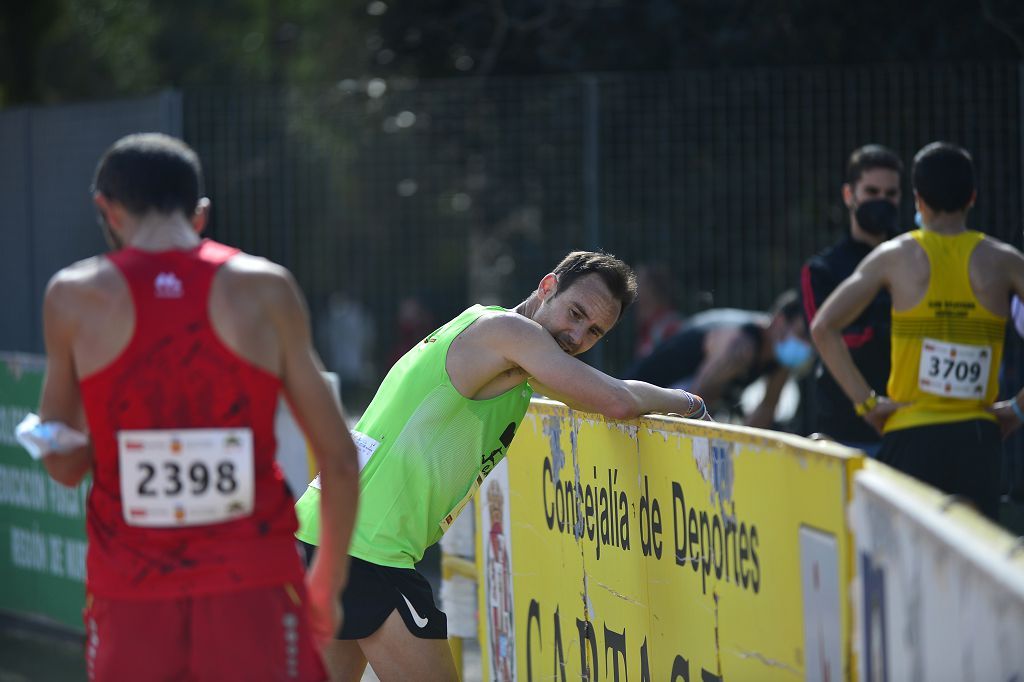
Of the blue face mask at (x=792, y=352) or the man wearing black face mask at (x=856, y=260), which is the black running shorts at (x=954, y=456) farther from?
the blue face mask at (x=792, y=352)

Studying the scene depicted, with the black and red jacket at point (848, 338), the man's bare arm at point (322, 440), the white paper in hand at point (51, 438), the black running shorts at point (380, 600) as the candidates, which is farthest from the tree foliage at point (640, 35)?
the white paper in hand at point (51, 438)

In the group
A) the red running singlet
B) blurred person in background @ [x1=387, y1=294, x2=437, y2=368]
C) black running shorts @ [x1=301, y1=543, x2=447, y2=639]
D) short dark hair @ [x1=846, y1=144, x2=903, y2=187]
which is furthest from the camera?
blurred person in background @ [x1=387, y1=294, x2=437, y2=368]

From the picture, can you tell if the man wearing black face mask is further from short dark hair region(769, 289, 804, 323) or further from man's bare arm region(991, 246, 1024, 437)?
short dark hair region(769, 289, 804, 323)

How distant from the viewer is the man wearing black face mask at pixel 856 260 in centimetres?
684

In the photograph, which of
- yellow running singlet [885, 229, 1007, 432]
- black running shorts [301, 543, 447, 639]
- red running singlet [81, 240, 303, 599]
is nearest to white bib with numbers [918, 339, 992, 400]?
yellow running singlet [885, 229, 1007, 432]

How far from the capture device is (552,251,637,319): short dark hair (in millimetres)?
4492

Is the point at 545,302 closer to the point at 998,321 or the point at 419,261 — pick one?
the point at 998,321

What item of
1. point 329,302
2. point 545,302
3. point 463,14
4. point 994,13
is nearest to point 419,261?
point 329,302

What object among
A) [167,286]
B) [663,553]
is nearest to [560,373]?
[663,553]

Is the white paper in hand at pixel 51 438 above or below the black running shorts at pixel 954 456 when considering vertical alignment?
above

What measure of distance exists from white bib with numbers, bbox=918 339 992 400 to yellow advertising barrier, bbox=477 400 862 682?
153 cm

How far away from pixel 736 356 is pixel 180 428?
6633 millimetres

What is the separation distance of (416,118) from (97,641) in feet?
33.0

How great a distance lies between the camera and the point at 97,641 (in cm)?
319
